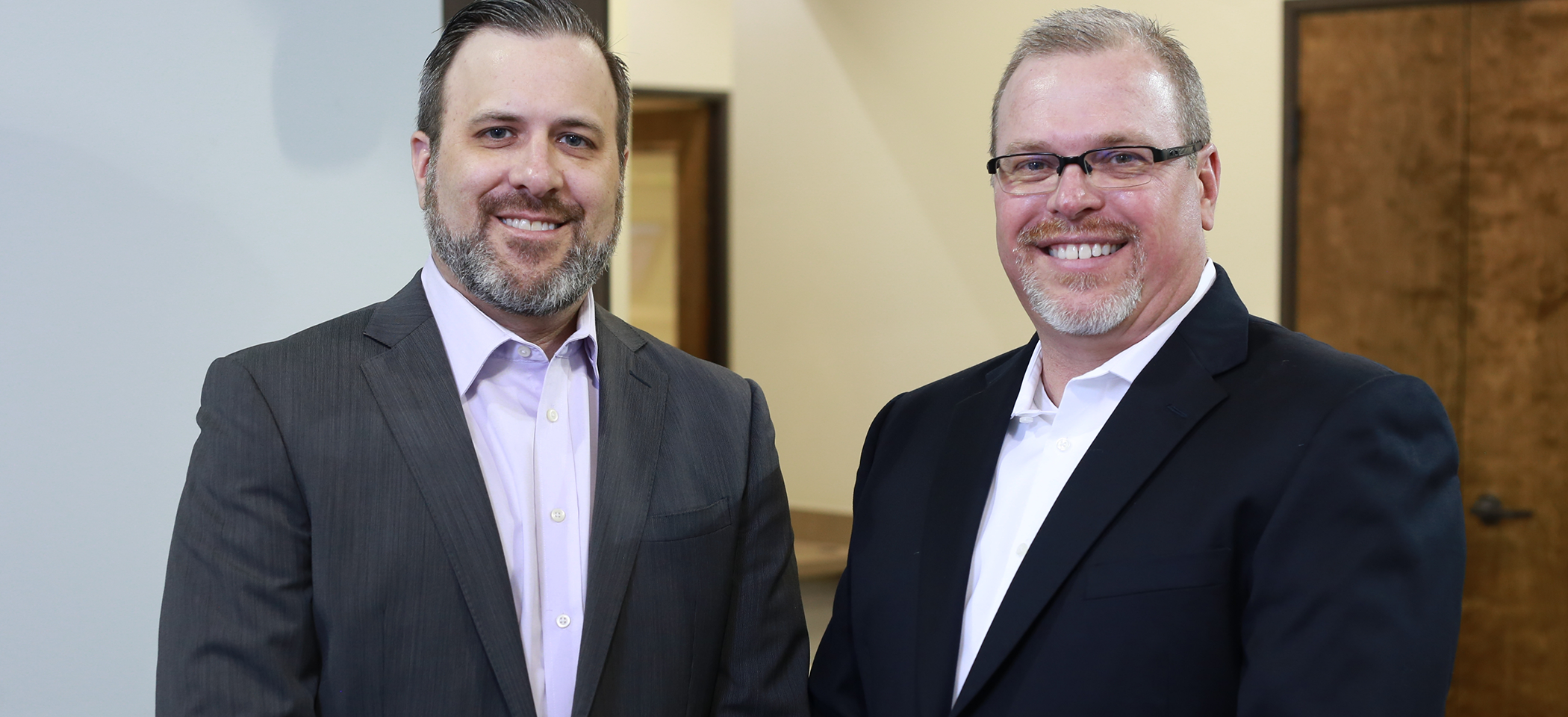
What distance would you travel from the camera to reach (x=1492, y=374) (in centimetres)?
333

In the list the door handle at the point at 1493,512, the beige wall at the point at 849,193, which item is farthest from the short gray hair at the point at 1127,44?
the beige wall at the point at 849,193

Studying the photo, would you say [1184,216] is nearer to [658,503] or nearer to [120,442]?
[658,503]

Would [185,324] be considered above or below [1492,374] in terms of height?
above

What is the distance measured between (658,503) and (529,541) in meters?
0.16

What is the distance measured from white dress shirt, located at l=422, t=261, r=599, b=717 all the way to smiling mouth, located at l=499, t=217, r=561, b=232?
0.36 feet

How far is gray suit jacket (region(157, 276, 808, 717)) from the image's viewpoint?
1.29 meters

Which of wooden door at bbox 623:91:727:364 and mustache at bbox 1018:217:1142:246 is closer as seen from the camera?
mustache at bbox 1018:217:1142:246

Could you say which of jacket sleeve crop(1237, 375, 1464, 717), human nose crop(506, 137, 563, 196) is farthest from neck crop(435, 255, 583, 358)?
jacket sleeve crop(1237, 375, 1464, 717)

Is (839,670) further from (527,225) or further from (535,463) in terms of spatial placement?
(527,225)

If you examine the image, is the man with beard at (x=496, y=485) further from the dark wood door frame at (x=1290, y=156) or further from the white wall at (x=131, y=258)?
the dark wood door frame at (x=1290, y=156)

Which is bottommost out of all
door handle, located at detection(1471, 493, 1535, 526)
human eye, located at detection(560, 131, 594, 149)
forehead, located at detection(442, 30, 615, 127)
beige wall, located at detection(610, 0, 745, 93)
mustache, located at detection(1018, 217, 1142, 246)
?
door handle, located at detection(1471, 493, 1535, 526)

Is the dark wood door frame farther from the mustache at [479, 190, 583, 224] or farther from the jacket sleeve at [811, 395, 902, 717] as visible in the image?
the mustache at [479, 190, 583, 224]

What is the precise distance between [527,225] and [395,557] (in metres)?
0.40

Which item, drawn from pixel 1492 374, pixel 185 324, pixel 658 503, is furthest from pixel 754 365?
pixel 658 503
